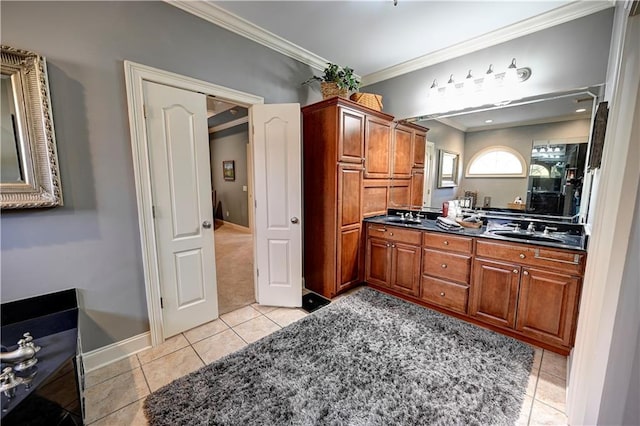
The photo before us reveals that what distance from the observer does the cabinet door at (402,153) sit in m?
3.24

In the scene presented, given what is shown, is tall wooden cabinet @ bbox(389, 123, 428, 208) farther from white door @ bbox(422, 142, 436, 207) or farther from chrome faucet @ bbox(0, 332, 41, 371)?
chrome faucet @ bbox(0, 332, 41, 371)

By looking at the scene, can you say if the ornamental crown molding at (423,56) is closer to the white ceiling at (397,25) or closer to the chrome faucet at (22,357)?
the white ceiling at (397,25)

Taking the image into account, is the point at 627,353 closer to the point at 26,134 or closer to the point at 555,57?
the point at 555,57

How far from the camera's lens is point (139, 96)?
184cm

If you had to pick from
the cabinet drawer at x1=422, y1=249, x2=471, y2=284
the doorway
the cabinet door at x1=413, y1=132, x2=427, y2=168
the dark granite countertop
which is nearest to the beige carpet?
the doorway

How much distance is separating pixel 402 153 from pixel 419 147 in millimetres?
214

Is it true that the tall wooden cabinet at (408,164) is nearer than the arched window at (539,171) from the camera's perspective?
→ No

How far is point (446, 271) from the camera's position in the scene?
2420mm

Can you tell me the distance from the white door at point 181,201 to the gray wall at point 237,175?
12.7 feet

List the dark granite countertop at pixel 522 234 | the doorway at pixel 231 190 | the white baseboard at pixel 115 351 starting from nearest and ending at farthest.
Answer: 1. the white baseboard at pixel 115 351
2. the dark granite countertop at pixel 522 234
3. the doorway at pixel 231 190

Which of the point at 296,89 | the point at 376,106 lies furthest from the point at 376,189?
the point at 296,89

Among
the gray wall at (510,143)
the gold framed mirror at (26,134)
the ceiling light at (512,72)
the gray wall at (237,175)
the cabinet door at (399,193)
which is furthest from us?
the gray wall at (237,175)

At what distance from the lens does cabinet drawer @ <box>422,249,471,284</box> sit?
2.31 metres

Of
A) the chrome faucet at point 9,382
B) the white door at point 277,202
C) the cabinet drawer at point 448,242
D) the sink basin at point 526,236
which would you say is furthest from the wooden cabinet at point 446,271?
the chrome faucet at point 9,382
